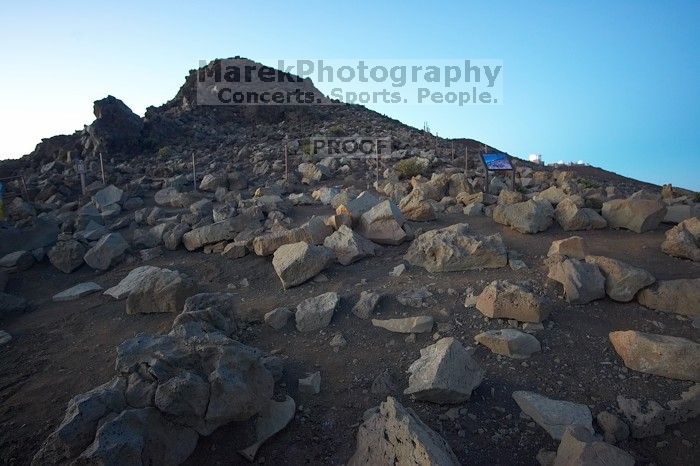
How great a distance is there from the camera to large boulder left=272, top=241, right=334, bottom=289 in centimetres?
541

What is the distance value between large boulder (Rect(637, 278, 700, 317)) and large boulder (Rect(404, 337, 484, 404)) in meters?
2.29

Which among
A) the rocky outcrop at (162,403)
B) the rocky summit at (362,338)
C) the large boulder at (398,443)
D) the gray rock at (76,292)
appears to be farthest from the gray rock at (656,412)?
the gray rock at (76,292)

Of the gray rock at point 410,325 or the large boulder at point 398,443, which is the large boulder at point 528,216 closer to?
the gray rock at point 410,325

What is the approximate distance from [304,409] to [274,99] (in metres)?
32.0

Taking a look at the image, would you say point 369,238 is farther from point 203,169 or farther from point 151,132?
point 151,132

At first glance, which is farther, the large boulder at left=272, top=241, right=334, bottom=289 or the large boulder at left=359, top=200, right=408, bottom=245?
the large boulder at left=359, top=200, right=408, bottom=245

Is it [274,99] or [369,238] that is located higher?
[274,99]

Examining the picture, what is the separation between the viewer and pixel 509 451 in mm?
Answer: 2770

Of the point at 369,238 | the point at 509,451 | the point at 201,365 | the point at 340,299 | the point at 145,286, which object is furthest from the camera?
the point at 369,238

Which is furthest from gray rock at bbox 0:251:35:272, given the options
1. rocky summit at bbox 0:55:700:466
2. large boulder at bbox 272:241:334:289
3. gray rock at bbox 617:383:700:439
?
gray rock at bbox 617:383:700:439

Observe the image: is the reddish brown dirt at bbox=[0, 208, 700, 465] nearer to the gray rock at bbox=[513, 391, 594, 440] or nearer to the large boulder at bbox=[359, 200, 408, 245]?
the gray rock at bbox=[513, 391, 594, 440]

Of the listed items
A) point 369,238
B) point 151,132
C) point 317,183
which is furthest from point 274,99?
point 369,238

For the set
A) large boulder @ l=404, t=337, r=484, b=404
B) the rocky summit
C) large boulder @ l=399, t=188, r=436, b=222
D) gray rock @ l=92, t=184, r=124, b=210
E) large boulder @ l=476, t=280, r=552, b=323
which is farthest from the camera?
gray rock @ l=92, t=184, r=124, b=210

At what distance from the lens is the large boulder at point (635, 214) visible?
258 inches
